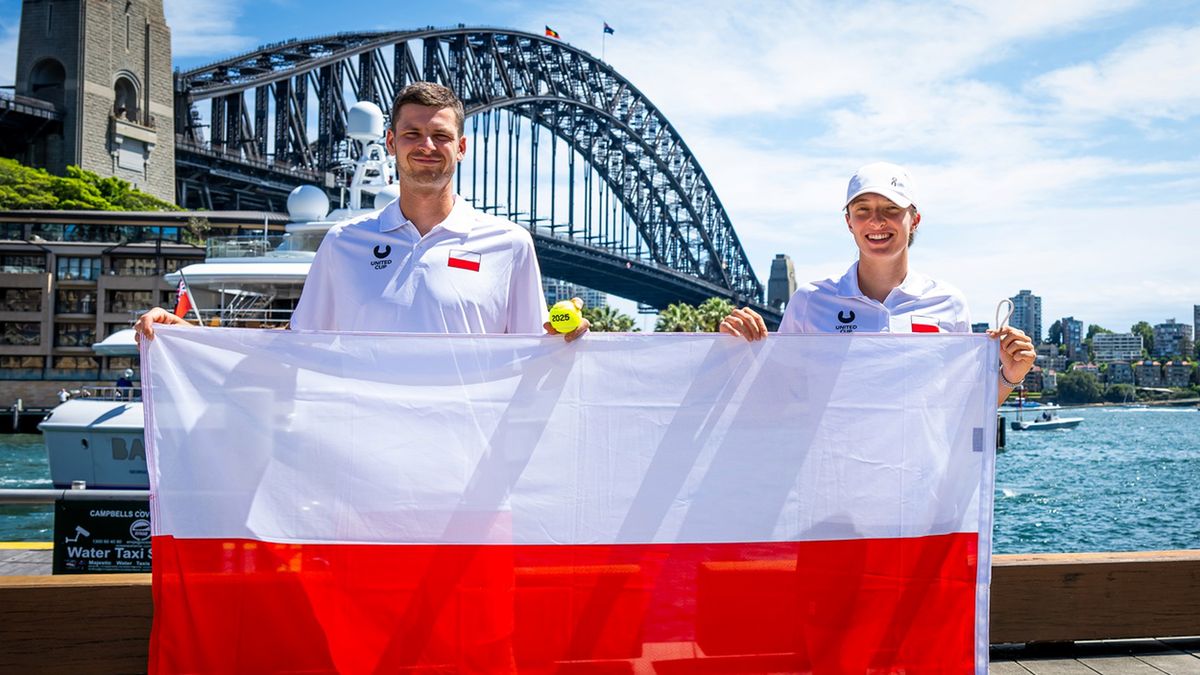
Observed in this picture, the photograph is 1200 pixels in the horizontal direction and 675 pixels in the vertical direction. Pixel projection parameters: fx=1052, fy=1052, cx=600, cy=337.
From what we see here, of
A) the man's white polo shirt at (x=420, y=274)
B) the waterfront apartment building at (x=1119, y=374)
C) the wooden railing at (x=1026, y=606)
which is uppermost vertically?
the man's white polo shirt at (x=420, y=274)

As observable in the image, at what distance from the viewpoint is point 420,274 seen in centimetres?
299

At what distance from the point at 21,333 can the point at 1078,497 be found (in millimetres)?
48040

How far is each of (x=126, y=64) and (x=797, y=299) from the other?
64.5 meters

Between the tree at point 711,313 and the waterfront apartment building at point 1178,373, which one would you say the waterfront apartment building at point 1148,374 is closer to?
the waterfront apartment building at point 1178,373

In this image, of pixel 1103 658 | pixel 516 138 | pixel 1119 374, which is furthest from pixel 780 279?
pixel 1103 658

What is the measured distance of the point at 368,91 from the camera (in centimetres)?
7681

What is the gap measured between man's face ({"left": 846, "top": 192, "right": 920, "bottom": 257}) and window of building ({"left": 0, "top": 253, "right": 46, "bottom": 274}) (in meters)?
57.7

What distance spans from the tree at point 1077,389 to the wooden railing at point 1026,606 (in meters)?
153

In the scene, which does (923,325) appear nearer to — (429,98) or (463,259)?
(463,259)

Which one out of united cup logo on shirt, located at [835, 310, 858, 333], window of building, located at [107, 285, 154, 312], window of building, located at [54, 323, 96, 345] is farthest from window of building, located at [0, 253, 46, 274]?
united cup logo on shirt, located at [835, 310, 858, 333]

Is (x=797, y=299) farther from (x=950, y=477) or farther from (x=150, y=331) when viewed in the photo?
(x=150, y=331)

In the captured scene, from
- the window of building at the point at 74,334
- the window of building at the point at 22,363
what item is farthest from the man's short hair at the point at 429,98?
the window of building at the point at 22,363

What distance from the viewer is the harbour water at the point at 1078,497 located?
24.1 meters

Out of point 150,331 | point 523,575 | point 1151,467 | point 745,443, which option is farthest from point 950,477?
point 1151,467
